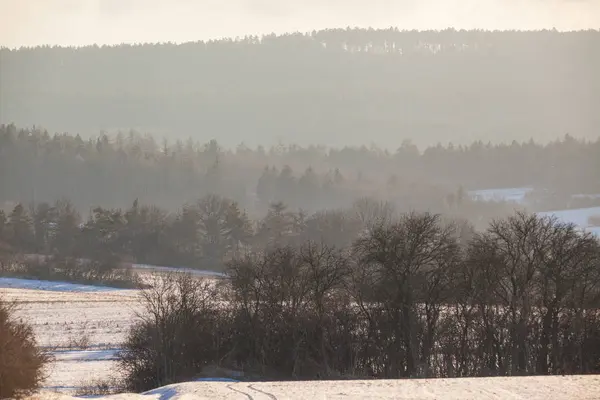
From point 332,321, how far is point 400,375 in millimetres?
5148

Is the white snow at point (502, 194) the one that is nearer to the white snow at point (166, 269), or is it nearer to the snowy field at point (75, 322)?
the white snow at point (166, 269)

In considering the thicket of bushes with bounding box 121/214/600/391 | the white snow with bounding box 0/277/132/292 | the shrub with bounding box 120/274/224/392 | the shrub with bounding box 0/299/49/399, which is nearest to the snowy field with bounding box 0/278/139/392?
the white snow with bounding box 0/277/132/292

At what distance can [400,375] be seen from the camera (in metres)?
47.1

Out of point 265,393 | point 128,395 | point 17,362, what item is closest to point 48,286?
point 128,395

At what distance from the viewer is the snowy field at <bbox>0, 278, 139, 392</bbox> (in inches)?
1766

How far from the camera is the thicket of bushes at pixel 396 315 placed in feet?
154

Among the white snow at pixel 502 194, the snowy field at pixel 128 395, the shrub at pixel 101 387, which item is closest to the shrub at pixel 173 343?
the shrub at pixel 101 387

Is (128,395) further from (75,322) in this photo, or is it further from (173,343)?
(75,322)

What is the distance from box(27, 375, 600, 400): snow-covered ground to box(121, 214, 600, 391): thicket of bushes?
450 inches

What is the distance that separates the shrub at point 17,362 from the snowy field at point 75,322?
26.1 feet

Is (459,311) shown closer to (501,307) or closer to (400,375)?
(501,307)

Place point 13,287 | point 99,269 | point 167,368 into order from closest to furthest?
point 167,368 < point 13,287 < point 99,269

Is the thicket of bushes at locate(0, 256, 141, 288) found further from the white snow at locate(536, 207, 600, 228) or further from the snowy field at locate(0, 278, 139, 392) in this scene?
the white snow at locate(536, 207, 600, 228)

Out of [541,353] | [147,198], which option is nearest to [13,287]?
[541,353]
